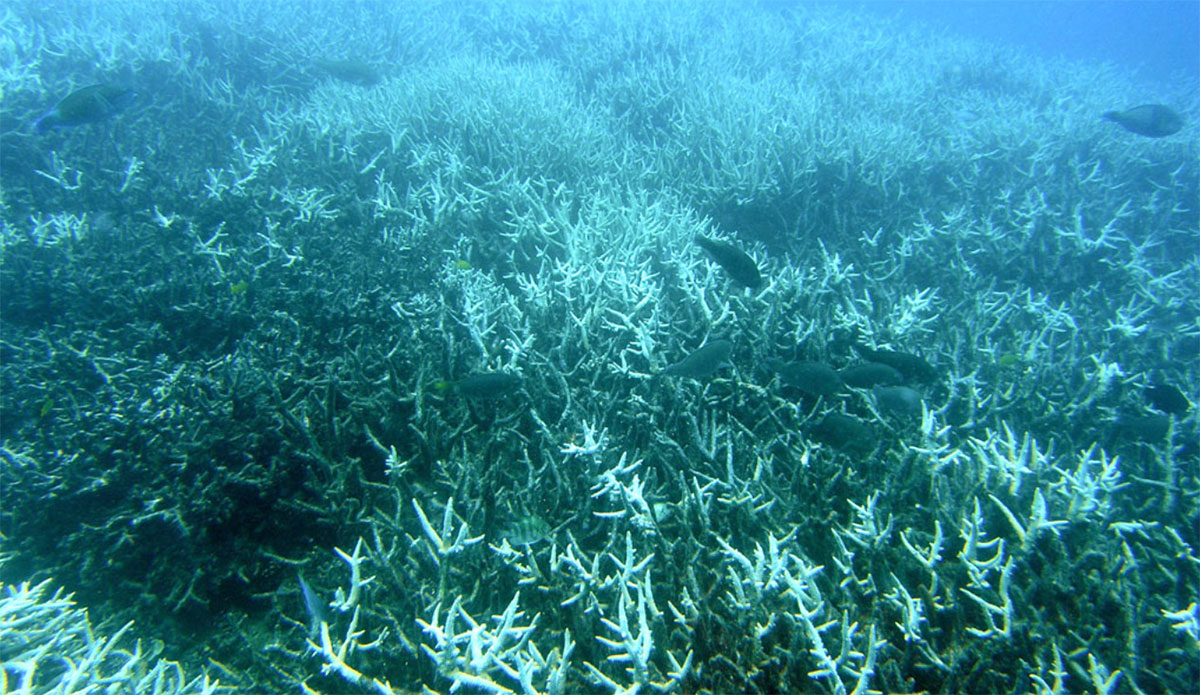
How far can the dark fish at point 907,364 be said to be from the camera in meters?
2.43

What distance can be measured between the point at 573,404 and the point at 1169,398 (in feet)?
9.88

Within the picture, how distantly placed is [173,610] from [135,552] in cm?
34

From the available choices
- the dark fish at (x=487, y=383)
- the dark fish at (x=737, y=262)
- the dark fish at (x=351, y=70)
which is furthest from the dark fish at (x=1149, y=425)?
the dark fish at (x=351, y=70)

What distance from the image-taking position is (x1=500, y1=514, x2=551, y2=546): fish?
220 centimetres

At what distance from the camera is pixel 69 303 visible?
3.36m

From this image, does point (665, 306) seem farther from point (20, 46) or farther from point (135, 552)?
point (20, 46)

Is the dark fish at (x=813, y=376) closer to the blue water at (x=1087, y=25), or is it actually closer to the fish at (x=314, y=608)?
the fish at (x=314, y=608)

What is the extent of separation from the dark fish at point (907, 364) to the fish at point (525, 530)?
170cm

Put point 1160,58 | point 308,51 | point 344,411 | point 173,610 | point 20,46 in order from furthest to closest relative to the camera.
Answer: point 1160,58 → point 308,51 → point 20,46 → point 344,411 → point 173,610

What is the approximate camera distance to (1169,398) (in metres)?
2.65

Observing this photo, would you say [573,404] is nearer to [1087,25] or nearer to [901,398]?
[901,398]

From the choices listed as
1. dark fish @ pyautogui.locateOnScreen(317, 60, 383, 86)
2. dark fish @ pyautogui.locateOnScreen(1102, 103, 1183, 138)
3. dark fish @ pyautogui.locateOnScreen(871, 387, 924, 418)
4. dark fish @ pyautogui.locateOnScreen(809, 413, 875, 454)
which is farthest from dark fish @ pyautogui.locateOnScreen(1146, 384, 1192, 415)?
dark fish @ pyautogui.locateOnScreen(317, 60, 383, 86)

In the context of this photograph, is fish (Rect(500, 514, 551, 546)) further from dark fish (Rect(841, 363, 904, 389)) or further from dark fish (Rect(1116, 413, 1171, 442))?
dark fish (Rect(1116, 413, 1171, 442))

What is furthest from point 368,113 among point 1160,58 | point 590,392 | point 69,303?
point 1160,58
